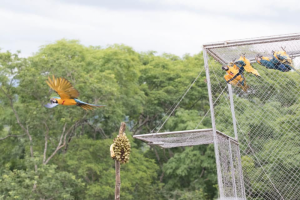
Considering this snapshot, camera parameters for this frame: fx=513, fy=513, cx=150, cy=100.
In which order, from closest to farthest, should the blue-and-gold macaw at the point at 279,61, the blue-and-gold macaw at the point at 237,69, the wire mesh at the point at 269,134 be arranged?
the blue-and-gold macaw at the point at 279,61
the blue-and-gold macaw at the point at 237,69
the wire mesh at the point at 269,134

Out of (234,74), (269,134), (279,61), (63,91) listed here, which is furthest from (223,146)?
(63,91)

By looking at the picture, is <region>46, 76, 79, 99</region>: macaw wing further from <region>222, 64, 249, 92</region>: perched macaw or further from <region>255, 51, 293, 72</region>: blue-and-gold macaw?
<region>255, 51, 293, 72</region>: blue-and-gold macaw

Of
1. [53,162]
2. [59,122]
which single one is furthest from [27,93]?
[53,162]

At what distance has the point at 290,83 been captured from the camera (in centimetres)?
739

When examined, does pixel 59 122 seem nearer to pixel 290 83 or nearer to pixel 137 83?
pixel 137 83

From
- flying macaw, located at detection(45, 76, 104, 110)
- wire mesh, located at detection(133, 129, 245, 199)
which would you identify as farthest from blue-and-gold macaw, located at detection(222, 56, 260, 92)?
flying macaw, located at detection(45, 76, 104, 110)

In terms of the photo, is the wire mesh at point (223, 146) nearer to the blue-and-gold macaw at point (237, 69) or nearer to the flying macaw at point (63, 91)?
the blue-and-gold macaw at point (237, 69)

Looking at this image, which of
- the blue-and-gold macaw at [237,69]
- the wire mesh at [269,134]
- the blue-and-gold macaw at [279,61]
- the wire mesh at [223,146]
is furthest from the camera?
the wire mesh at [269,134]

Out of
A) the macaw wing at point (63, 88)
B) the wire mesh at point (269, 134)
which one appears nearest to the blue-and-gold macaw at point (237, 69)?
the wire mesh at point (269, 134)

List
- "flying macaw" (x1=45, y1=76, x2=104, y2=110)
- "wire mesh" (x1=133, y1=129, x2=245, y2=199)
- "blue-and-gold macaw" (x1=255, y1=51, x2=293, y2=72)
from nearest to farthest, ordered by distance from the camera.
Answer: "blue-and-gold macaw" (x1=255, y1=51, x2=293, y2=72)
"wire mesh" (x1=133, y1=129, x2=245, y2=199)
"flying macaw" (x1=45, y1=76, x2=104, y2=110)

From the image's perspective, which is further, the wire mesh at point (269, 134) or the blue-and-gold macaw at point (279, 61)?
the wire mesh at point (269, 134)

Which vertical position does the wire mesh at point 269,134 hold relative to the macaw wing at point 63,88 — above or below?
below

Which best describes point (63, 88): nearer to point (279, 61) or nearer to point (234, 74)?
point (234, 74)

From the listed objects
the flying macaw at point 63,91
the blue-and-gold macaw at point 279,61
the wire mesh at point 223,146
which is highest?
the blue-and-gold macaw at point 279,61
